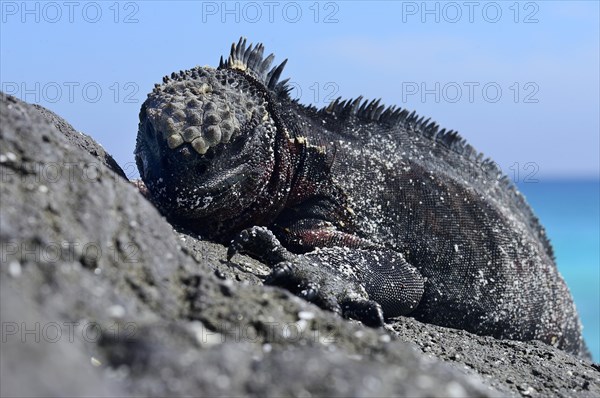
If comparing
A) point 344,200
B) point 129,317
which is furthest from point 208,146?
point 129,317

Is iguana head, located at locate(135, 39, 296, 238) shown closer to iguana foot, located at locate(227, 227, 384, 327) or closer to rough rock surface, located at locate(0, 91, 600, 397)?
iguana foot, located at locate(227, 227, 384, 327)

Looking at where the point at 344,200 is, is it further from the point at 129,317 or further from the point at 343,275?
the point at 129,317

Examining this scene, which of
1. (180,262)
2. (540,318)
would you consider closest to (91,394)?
(180,262)

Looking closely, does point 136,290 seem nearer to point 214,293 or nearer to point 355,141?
point 214,293

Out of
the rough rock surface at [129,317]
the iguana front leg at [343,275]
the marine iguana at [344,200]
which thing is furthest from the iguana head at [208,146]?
the rough rock surface at [129,317]

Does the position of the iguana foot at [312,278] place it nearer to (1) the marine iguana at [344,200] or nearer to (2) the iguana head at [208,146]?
(1) the marine iguana at [344,200]

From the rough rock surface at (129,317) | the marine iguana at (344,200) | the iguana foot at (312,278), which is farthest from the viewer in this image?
the marine iguana at (344,200)

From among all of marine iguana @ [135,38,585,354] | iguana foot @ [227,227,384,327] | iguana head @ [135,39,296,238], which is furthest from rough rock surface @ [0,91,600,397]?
iguana head @ [135,39,296,238]
